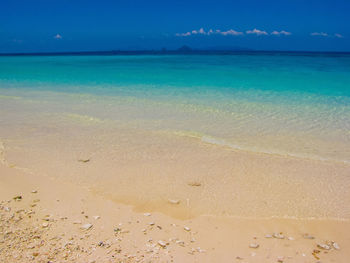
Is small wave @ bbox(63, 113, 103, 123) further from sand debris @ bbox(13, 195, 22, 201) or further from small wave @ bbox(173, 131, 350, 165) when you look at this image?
sand debris @ bbox(13, 195, 22, 201)

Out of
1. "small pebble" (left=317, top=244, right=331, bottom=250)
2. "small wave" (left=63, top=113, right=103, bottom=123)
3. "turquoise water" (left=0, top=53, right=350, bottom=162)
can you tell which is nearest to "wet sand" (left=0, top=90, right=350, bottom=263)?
"small pebble" (left=317, top=244, right=331, bottom=250)

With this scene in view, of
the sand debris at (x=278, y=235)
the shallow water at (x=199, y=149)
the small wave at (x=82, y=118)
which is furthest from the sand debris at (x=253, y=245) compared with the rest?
the small wave at (x=82, y=118)

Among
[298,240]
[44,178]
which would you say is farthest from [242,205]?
[44,178]

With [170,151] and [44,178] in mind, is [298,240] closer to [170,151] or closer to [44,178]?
[170,151]

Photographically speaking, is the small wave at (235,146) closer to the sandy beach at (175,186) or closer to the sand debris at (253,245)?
the sandy beach at (175,186)

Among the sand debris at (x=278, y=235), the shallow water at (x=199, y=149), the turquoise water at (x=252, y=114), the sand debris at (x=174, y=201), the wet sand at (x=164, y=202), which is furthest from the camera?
the turquoise water at (x=252, y=114)

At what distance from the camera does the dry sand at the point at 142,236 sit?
301 centimetres

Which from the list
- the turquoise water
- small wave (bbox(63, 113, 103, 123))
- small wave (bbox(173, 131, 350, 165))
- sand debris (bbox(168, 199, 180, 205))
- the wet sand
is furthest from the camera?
small wave (bbox(63, 113, 103, 123))

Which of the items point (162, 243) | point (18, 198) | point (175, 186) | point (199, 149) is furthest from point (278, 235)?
point (18, 198)

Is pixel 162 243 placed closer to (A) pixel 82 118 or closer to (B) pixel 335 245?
(B) pixel 335 245

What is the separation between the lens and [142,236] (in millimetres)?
3336

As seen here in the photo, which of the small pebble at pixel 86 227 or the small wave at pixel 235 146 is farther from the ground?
the small wave at pixel 235 146

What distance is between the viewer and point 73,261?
2879 millimetres

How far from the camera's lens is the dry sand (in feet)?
9.86
